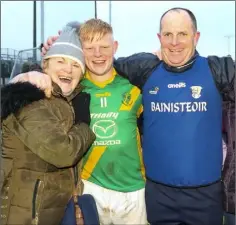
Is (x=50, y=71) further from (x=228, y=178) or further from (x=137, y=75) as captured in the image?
(x=228, y=178)

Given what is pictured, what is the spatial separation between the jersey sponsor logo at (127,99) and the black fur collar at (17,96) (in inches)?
28.4

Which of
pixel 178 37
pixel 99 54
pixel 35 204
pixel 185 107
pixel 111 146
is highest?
pixel 178 37

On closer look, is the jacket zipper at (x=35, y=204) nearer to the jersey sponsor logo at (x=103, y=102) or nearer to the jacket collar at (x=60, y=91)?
the jacket collar at (x=60, y=91)

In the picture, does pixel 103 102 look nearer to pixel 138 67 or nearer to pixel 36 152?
pixel 138 67

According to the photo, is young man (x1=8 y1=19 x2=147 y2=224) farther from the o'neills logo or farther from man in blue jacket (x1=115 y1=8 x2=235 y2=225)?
the o'neills logo

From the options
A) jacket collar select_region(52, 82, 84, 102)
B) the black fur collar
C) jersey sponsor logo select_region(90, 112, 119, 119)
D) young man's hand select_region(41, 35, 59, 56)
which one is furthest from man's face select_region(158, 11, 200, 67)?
the black fur collar

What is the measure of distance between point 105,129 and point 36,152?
66 cm

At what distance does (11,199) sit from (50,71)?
842 millimetres

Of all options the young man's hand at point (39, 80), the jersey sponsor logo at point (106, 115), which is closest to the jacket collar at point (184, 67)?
the jersey sponsor logo at point (106, 115)

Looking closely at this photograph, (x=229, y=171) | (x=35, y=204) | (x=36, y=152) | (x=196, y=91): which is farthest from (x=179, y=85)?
(x=35, y=204)

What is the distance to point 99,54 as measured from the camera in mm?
2750

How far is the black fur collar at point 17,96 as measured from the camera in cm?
219

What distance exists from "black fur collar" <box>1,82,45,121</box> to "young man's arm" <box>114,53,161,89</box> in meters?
0.83

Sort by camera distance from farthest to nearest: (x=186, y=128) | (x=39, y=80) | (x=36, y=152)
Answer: (x=186, y=128), (x=39, y=80), (x=36, y=152)
